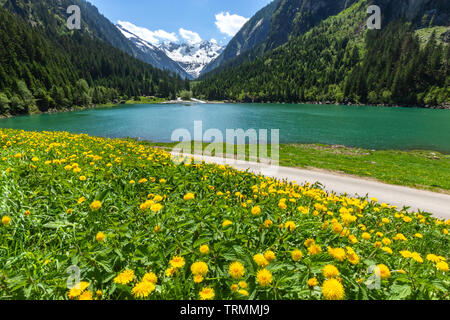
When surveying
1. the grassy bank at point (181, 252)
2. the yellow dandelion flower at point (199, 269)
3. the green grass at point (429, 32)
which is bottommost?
the grassy bank at point (181, 252)

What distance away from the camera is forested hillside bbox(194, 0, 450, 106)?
107 meters

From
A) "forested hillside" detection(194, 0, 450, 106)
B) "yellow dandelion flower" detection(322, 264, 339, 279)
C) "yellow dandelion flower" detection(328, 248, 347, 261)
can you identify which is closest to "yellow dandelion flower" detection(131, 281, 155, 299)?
"yellow dandelion flower" detection(322, 264, 339, 279)

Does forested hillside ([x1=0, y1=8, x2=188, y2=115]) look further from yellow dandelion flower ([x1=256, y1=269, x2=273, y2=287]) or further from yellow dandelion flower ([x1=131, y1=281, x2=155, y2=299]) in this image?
yellow dandelion flower ([x1=256, y1=269, x2=273, y2=287])

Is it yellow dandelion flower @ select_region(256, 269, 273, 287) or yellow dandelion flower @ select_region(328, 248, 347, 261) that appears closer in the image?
yellow dandelion flower @ select_region(256, 269, 273, 287)

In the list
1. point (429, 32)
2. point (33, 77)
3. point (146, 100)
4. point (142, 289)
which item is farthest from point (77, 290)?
point (429, 32)

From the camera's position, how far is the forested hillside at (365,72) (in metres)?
107

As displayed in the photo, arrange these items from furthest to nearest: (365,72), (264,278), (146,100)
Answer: (146,100), (365,72), (264,278)

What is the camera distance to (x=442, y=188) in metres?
12.7

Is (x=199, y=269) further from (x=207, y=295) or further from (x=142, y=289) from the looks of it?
(x=142, y=289)

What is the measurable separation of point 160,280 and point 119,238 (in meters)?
0.80

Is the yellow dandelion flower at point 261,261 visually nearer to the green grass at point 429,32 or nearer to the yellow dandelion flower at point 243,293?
the yellow dandelion flower at point 243,293

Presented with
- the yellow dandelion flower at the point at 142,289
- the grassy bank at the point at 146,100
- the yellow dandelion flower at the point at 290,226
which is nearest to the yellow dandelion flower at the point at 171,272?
the yellow dandelion flower at the point at 142,289

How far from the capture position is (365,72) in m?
128
